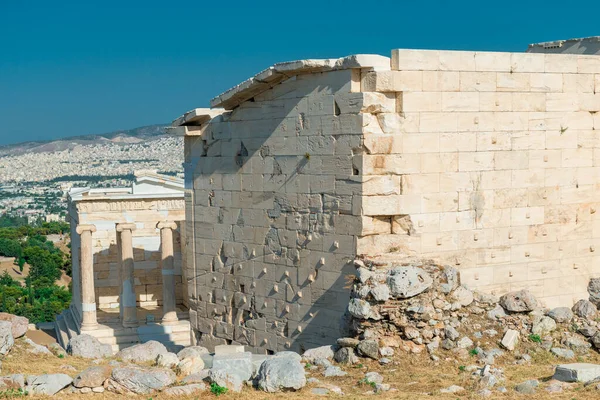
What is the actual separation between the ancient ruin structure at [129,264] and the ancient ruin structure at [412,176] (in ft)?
31.9

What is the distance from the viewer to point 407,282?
12859 mm

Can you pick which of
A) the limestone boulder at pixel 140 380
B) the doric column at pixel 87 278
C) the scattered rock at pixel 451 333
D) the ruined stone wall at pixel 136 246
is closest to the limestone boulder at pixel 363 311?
the scattered rock at pixel 451 333

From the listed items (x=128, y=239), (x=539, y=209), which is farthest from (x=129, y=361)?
(x=128, y=239)

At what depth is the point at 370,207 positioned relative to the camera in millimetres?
14109

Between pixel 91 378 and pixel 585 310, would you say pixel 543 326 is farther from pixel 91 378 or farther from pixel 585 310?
pixel 91 378

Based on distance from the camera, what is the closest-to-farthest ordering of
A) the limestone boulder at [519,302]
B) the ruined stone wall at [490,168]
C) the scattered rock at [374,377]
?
the scattered rock at [374,377]
the limestone boulder at [519,302]
the ruined stone wall at [490,168]

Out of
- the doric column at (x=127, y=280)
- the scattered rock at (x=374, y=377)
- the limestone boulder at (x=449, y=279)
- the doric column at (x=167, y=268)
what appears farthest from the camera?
the doric column at (x=167, y=268)

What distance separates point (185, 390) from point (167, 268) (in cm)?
1550

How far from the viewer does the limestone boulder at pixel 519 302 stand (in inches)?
535

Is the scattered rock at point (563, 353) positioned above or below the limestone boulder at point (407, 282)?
below

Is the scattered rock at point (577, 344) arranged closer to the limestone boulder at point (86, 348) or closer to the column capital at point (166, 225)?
the limestone boulder at point (86, 348)

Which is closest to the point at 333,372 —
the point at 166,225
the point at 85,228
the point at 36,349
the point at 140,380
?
the point at 140,380

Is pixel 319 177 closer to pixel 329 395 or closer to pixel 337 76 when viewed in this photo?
pixel 337 76

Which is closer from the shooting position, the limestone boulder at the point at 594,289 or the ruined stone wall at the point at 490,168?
the ruined stone wall at the point at 490,168
